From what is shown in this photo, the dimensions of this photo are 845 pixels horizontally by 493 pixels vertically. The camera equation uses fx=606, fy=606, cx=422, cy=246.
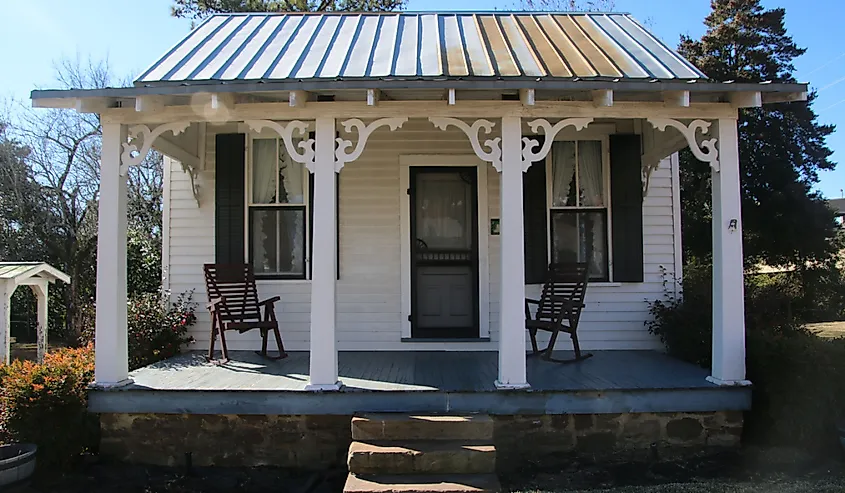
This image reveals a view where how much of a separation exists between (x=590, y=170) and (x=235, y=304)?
3.66 metres

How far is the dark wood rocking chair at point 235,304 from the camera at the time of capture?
517cm

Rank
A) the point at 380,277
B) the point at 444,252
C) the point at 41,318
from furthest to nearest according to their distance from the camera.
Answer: the point at 41,318 < the point at 444,252 < the point at 380,277

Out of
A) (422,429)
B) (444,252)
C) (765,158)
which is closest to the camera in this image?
(422,429)

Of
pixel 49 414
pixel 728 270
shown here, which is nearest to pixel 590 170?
pixel 728 270

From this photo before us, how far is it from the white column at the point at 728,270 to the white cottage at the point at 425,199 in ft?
0.05

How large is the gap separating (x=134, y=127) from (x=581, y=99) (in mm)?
3306

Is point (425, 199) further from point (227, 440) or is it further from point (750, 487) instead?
point (750, 487)

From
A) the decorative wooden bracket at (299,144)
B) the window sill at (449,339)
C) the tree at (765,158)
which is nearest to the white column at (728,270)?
the window sill at (449,339)

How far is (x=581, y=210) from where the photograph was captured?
601 centimetres

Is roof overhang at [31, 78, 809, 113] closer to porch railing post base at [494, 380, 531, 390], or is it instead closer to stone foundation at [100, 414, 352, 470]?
porch railing post base at [494, 380, 531, 390]

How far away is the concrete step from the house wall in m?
2.40

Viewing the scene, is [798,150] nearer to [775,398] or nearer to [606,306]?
[606,306]

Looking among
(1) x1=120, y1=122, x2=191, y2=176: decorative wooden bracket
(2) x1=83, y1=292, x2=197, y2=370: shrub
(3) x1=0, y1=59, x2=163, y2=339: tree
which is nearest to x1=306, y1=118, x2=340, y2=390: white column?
(1) x1=120, y1=122, x2=191, y2=176: decorative wooden bracket

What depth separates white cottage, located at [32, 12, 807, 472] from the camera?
4184 millimetres
